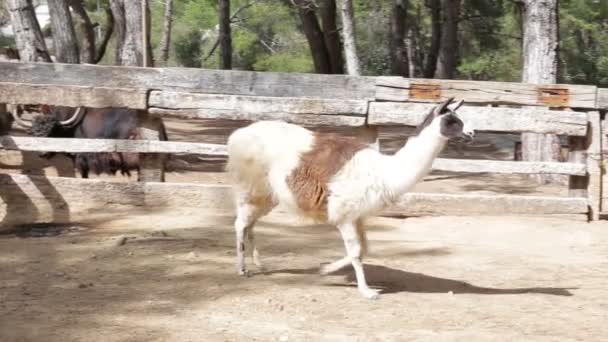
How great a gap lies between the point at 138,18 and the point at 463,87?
698cm

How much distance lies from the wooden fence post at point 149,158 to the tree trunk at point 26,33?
165 inches

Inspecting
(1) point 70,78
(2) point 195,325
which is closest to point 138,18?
(1) point 70,78

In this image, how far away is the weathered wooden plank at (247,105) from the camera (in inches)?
379

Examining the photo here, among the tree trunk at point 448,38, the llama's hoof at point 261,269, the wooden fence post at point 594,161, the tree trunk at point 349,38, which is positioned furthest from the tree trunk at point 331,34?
the llama's hoof at point 261,269

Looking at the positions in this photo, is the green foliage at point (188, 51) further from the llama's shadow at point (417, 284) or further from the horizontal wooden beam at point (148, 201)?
the llama's shadow at point (417, 284)

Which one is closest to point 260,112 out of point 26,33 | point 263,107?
point 263,107

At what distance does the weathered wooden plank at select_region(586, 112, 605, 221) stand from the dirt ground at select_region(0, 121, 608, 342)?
0.39m

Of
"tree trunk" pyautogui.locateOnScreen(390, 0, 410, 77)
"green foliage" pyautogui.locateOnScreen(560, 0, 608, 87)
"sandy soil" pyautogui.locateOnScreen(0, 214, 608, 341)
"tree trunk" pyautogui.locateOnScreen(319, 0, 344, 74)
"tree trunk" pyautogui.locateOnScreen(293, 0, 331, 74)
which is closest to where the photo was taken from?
"sandy soil" pyautogui.locateOnScreen(0, 214, 608, 341)

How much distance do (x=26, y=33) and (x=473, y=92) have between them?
709 cm

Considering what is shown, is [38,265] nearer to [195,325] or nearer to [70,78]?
[195,325]

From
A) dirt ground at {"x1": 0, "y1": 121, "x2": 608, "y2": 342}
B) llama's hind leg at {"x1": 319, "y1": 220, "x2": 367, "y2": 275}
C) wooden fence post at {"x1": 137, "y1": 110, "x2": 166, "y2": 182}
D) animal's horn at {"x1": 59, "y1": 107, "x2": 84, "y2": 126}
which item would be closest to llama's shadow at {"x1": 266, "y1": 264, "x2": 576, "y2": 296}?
dirt ground at {"x1": 0, "y1": 121, "x2": 608, "y2": 342}

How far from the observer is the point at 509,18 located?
4391cm

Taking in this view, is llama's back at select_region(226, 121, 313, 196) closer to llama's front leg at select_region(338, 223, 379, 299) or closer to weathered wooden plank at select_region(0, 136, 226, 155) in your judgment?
llama's front leg at select_region(338, 223, 379, 299)

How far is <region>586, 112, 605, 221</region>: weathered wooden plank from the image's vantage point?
32.2 ft
